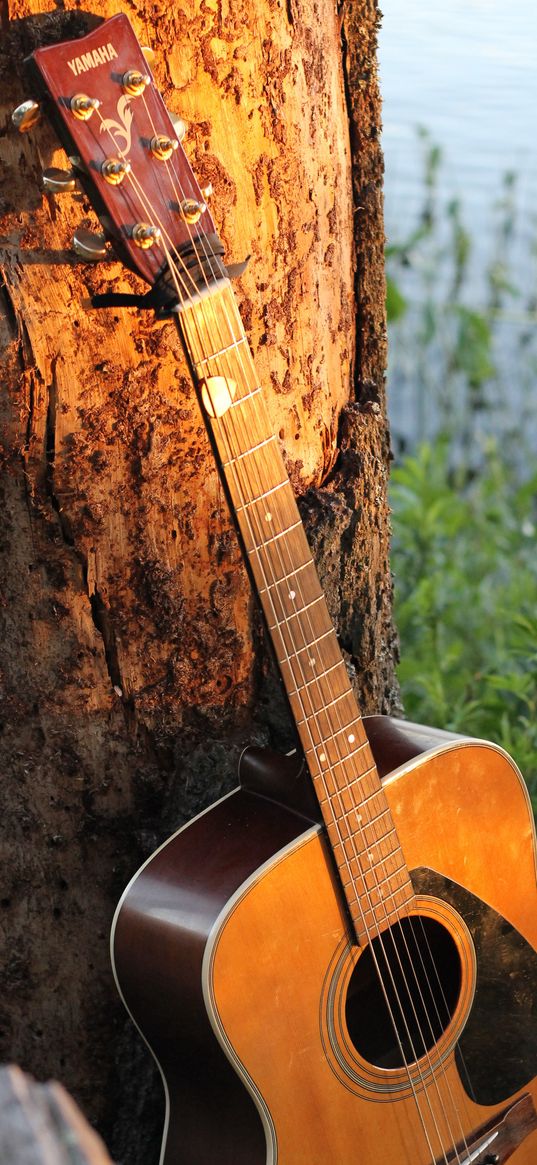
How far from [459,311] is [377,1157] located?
2.52 meters

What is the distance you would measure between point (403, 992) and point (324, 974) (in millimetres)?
135

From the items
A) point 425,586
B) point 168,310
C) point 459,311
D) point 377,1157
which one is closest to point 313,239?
point 168,310

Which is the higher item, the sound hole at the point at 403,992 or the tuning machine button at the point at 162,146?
the tuning machine button at the point at 162,146

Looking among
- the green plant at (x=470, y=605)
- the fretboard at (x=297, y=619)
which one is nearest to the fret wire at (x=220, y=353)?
the fretboard at (x=297, y=619)

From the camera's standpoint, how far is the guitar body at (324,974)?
1.04 metres

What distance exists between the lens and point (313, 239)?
3.99 ft

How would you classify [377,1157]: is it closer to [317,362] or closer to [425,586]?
[317,362]

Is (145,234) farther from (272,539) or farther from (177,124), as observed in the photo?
(272,539)

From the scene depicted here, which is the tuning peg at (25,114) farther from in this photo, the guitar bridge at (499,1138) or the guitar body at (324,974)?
the guitar bridge at (499,1138)

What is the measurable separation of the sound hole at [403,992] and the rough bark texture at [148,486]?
0.88ft

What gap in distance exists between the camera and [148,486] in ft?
3.78

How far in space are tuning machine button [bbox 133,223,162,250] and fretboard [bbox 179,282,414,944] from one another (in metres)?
0.07

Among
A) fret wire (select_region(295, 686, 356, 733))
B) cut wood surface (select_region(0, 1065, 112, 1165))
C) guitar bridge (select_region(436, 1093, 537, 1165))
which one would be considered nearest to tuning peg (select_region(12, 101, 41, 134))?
fret wire (select_region(295, 686, 356, 733))

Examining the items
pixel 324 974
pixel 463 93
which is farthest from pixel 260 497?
pixel 463 93
